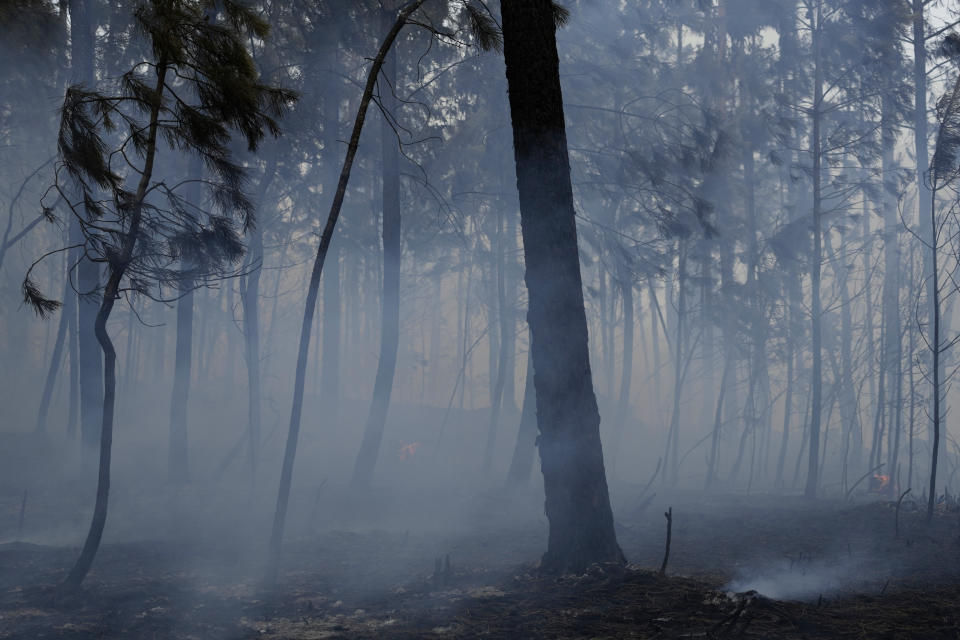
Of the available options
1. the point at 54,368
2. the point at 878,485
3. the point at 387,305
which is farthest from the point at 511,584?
the point at 54,368

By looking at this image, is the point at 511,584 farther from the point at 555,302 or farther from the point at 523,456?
the point at 523,456

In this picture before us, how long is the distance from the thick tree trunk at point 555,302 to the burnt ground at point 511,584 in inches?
19.9

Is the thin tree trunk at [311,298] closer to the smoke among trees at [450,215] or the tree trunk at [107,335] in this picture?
the smoke among trees at [450,215]

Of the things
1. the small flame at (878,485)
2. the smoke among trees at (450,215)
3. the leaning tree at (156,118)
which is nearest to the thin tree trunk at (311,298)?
the smoke among trees at (450,215)

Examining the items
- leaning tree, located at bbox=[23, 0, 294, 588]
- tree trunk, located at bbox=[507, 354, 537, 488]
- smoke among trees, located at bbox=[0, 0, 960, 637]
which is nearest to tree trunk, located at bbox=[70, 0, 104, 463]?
smoke among trees, located at bbox=[0, 0, 960, 637]

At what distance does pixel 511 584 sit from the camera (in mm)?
5699

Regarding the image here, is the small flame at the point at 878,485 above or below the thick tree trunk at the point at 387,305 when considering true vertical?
below

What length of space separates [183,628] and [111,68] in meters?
13.8

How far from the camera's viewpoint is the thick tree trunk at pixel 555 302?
5.73 metres

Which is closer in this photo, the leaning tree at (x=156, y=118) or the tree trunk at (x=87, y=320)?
the leaning tree at (x=156, y=118)

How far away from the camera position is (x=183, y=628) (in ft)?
18.1

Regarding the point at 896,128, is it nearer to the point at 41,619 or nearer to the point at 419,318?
the point at 41,619

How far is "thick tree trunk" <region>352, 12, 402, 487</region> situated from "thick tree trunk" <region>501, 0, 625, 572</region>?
731 cm

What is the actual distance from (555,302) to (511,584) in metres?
2.34
